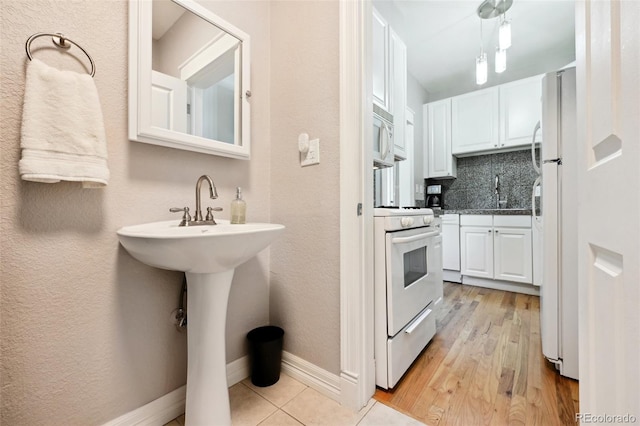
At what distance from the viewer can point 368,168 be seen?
1.21 m

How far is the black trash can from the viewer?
1.28 meters

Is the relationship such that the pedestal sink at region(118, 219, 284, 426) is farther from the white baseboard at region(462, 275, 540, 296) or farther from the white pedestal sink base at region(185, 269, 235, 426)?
the white baseboard at region(462, 275, 540, 296)

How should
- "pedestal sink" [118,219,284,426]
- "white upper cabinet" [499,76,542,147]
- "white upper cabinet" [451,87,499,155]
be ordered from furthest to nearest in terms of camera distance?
1. "white upper cabinet" [451,87,499,155]
2. "white upper cabinet" [499,76,542,147]
3. "pedestal sink" [118,219,284,426]

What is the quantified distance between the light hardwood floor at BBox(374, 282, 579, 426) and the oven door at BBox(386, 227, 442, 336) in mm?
297

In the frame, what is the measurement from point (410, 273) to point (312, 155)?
→ 86 cm

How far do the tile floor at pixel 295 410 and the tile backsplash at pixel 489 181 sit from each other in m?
3.15

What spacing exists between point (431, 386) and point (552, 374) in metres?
0.68

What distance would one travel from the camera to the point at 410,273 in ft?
Answer: 4.84

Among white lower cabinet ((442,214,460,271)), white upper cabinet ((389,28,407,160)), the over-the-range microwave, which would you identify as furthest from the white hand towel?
white lower cabinet ((442,214,460,271))

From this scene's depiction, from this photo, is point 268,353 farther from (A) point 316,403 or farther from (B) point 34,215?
(B) point 34,215

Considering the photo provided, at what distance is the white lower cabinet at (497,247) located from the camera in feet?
8.88

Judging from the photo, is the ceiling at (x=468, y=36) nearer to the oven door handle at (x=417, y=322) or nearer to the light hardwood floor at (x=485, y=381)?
the oven door handle at (x=417, y=322)

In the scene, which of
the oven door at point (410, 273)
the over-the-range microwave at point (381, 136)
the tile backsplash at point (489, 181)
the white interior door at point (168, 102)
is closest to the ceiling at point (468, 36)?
the over-the-range microwave at point (381, 136)

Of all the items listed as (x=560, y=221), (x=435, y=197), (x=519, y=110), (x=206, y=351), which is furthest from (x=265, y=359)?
(x=519, y=110)
